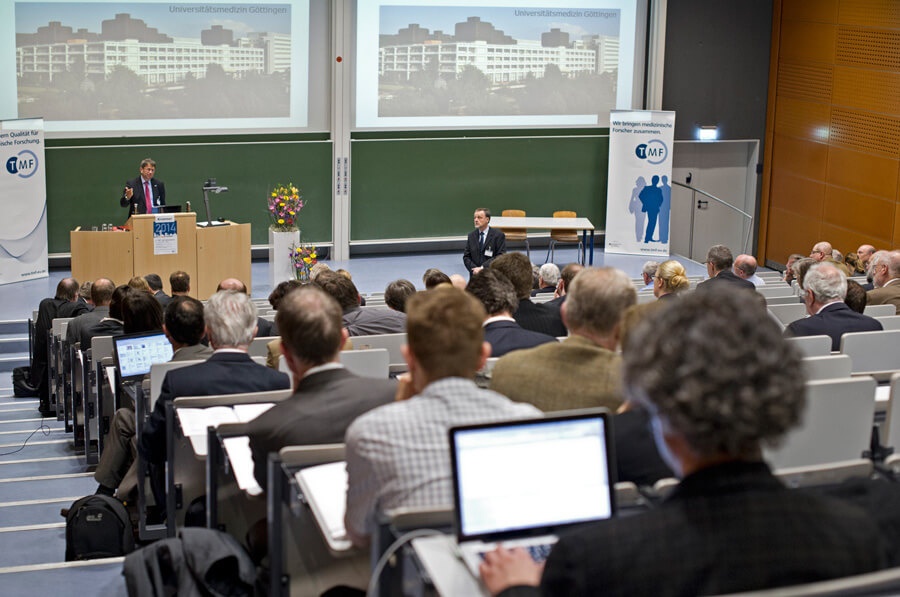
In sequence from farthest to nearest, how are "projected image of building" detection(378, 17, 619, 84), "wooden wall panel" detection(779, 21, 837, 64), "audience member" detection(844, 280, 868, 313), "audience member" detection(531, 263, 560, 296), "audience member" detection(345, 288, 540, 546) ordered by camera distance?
"wooden wall panel" detection(779, 21, 837, 64) < "projected image of building" detection(378, 17, 619, 84) < "audience member" detection(531, 263, 560, 296) < "audience member" detection(844, 280, 868, 313) < "audience member" detection(345, 288, 540, 546)

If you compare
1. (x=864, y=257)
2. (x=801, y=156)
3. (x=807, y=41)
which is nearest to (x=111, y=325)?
(x=864, y=257)

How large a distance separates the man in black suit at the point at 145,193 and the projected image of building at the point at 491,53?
3.56 metres

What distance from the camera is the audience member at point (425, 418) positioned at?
8.74 ft

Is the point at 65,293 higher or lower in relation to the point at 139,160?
lower

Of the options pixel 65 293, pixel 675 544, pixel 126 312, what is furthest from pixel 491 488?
→ pixel 65 293

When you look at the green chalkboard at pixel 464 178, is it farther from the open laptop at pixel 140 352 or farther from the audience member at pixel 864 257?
the open laptop at pixel 140 352

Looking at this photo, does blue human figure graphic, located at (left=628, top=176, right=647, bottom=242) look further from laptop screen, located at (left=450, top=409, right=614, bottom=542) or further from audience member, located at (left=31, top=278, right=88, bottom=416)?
laptop screen, located at (left=450, top=409, right=614, bottom=542)

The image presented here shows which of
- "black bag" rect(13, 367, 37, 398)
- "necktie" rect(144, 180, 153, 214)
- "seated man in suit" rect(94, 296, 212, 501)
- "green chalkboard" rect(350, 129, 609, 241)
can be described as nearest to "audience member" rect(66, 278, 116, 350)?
"black bag" rect(13, 367, 37, 398)

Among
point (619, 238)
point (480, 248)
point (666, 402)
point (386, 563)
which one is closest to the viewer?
point (666, 402)

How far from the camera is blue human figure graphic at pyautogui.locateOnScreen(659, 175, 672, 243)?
581 inches

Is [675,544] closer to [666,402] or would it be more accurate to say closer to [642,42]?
[666,402]

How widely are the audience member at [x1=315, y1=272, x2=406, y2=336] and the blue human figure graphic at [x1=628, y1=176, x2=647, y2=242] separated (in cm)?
869

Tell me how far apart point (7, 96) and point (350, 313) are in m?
7.91

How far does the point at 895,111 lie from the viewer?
13344 millimetres
